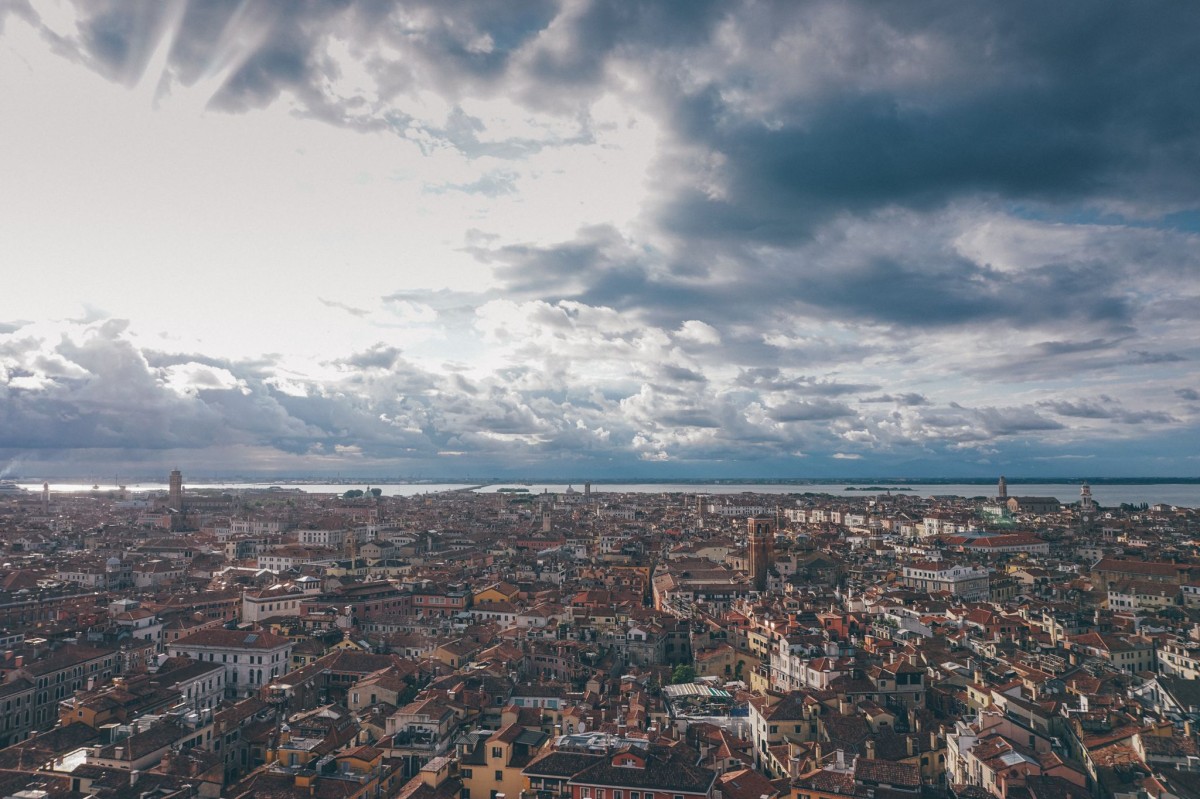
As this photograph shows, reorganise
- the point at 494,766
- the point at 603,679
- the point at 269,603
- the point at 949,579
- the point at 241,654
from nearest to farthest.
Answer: the point at 494,766, the point at 603,679, the point at 241,654, the point at 269,603, the point at 949,579

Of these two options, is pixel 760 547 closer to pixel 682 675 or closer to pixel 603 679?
pixel 682 675

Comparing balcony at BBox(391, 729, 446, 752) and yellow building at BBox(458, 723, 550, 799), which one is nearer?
yellow building at BBox(458, 723, 550, 799)

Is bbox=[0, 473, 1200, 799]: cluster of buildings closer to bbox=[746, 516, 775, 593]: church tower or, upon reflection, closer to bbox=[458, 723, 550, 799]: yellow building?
bbox=[458, 723, 550, 799]: yellow building

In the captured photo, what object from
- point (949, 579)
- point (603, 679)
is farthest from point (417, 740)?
point (949, 579)

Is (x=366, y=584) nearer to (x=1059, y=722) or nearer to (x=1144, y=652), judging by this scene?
(x=1059, y=722)

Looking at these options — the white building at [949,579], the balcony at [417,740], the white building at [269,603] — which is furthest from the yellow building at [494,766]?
the white building at [949,579]

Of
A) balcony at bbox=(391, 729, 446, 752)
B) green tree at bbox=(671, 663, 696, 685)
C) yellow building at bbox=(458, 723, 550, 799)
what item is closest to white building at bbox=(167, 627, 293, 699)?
balcony at bbox=(391, 729, 446, 752)

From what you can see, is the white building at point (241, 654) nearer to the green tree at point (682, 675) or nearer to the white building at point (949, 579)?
the green tree at point (682, 675)
